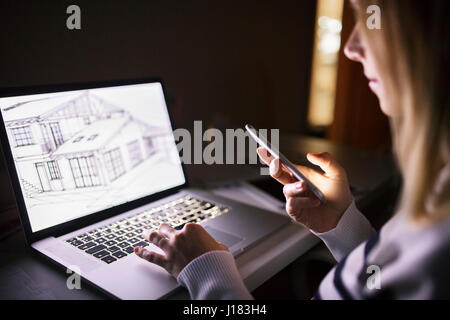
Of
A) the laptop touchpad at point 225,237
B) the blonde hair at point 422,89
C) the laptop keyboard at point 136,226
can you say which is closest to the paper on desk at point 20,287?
the laptop keyboard at point 136,226

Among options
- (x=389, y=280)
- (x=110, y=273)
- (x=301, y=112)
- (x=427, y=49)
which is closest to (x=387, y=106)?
(x=427, y=49)

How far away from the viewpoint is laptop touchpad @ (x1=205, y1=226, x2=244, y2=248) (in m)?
0.74

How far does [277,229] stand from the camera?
2.67ft

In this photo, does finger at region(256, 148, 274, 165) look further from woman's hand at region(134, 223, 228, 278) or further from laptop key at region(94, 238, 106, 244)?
laptop key at region(94, 238, 106, 244)

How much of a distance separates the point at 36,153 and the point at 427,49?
2.34 feet

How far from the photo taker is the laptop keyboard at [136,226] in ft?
2.26

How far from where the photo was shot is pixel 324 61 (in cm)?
239

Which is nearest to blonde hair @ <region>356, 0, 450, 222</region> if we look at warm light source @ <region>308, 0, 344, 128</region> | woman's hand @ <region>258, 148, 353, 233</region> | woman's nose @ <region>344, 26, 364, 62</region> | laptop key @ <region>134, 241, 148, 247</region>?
woman's nose @ <region>344, 26, 364, 62</region>

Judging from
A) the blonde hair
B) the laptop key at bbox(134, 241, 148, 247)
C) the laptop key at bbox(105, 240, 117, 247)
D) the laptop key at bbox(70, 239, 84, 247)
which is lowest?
the laptop key at bbox(134, 241, 148, 247)

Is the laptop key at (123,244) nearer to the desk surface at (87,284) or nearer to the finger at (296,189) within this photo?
the desk surface at (87,284)

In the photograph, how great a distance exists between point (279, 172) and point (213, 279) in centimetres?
31

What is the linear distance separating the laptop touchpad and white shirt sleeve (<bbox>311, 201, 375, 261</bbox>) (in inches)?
7.0

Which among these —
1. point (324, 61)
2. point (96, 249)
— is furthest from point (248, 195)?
point (324, 61)
